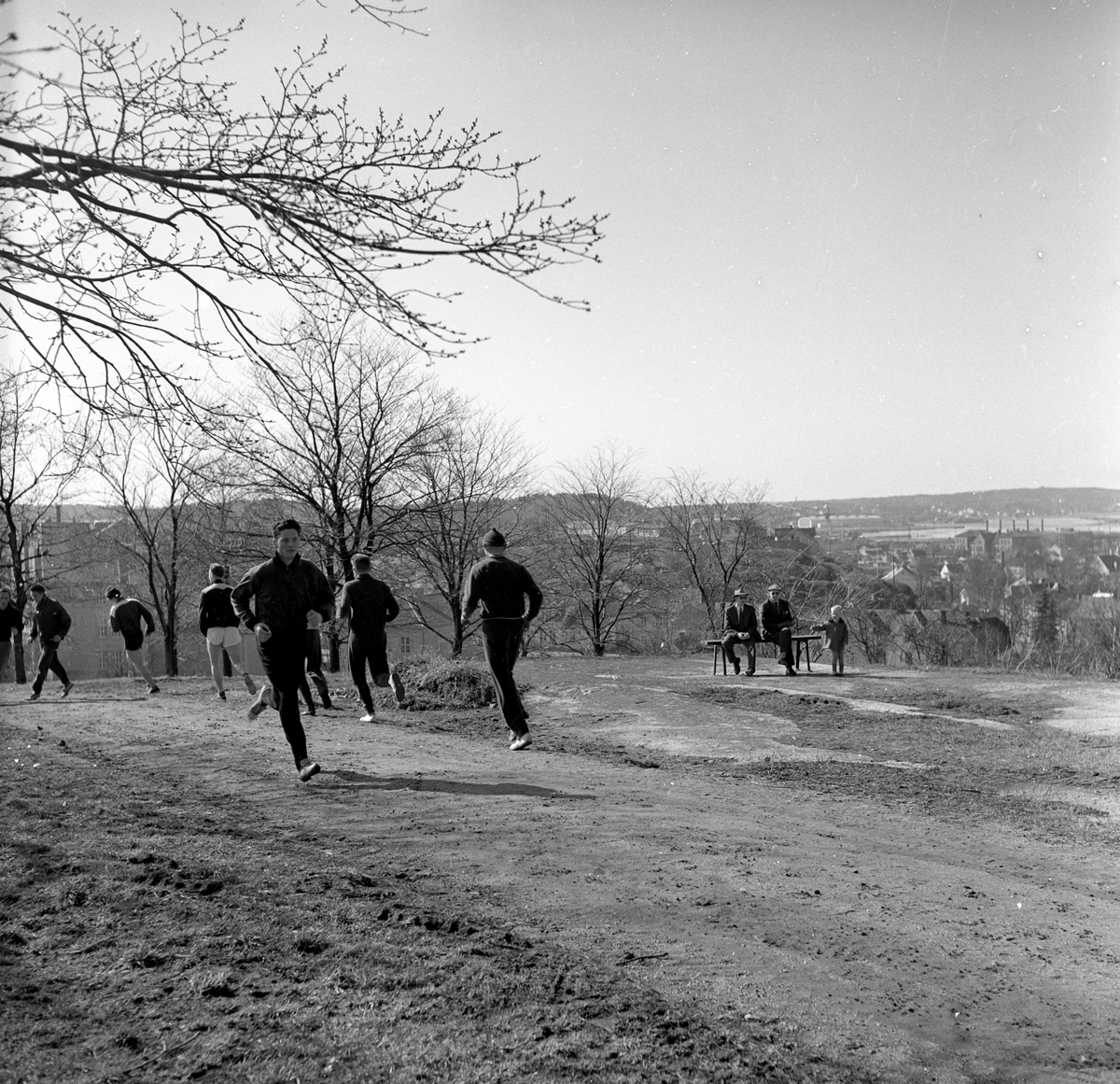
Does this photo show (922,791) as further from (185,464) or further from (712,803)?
(185,464)

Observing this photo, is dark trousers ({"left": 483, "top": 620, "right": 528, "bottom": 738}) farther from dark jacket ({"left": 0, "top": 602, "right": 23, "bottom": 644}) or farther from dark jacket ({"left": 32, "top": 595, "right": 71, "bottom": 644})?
dark jacket ({"left": 0, "top": 602, "right": 23, "bottom": 644})

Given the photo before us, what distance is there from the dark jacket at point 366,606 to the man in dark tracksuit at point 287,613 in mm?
3112

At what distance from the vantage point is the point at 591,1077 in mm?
2896

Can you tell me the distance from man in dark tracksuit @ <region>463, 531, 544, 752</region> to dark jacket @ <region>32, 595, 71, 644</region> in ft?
31.7

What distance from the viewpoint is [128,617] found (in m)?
16.2

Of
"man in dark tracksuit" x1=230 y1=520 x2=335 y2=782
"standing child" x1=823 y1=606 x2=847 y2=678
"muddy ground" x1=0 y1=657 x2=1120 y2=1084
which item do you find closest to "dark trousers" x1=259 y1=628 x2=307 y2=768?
"man in dark tracksuit" x1=230 y1=520 x2=335 y2=782

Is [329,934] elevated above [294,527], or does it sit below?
below

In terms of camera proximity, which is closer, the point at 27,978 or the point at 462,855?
the point at 27,978

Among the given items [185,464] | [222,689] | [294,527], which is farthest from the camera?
[222,689]

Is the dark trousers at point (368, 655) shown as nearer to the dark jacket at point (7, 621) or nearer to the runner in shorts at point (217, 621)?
the runner in shorts at point (217, 621)

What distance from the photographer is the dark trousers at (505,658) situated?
8.91 metres

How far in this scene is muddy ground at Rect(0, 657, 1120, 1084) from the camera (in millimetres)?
3121

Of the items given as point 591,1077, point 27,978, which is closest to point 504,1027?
point 591,1077

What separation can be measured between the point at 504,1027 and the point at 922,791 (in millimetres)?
5184
